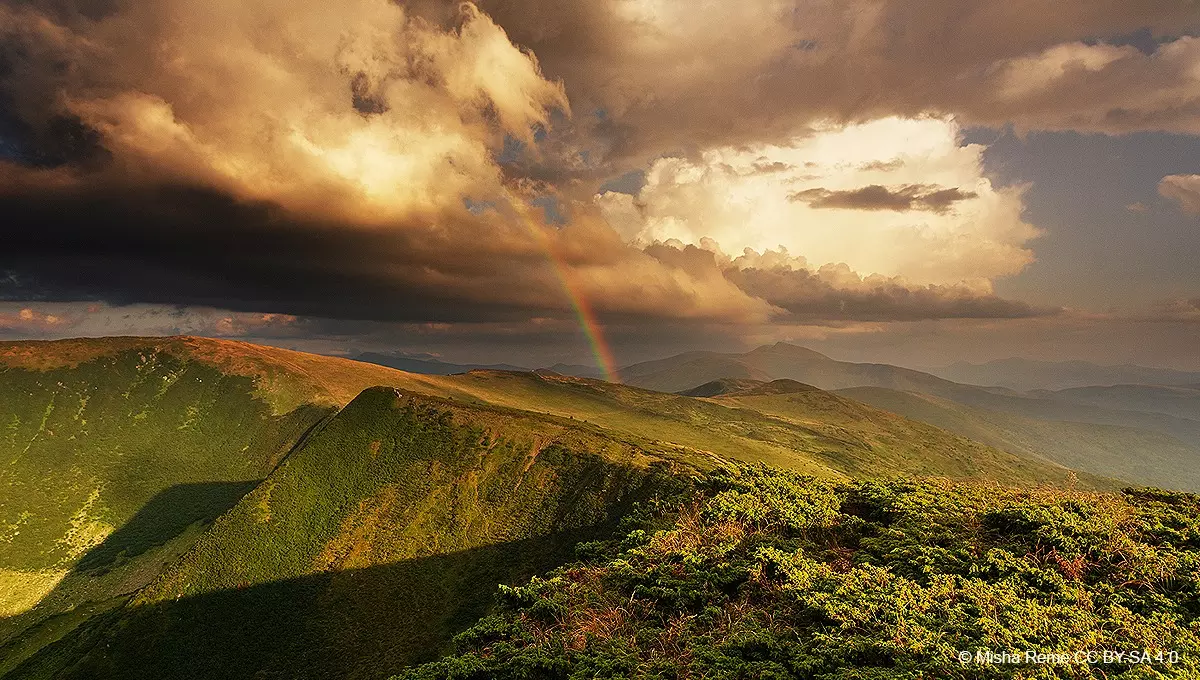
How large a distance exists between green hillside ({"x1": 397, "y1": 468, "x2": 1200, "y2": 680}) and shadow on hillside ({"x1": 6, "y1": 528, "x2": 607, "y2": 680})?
108 feet

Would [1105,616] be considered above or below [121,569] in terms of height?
above

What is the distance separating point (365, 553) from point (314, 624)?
11.3 metres

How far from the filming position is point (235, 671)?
59.6 m

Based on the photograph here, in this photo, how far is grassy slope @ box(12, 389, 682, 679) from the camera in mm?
60750

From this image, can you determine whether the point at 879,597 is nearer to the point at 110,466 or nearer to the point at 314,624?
the point at 314,624

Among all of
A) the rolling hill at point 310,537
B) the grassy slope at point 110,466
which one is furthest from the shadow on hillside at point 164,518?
the rolling hill at point 310,537

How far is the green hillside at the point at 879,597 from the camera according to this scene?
18328 millimetres

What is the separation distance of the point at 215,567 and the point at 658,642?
80.9 m

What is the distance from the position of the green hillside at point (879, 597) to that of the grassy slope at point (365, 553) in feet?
113

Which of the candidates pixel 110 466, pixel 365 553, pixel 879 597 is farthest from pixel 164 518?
pixel 879 597

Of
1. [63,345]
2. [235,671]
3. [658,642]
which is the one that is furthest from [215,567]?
[63,345]

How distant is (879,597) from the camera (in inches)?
867

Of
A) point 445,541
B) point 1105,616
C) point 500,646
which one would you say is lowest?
point 445,541

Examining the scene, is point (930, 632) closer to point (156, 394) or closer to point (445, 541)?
point (445, 541)
